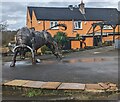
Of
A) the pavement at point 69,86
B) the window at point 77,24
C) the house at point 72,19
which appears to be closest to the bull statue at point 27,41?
the pavement at point 69,86

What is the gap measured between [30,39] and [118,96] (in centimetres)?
876

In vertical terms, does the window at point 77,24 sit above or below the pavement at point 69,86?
above

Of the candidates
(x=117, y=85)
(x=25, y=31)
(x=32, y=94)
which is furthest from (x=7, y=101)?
(x=25, y=31)

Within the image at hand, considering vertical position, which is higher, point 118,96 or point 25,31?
point 25,31

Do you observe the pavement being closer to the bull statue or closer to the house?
the bull statue

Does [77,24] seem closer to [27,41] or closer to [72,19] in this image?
[72,19]

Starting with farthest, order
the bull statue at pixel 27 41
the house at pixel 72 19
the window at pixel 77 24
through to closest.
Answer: the window at pixel 77 24, the house at pixel 72 19, the bull statue at pixel 27 41

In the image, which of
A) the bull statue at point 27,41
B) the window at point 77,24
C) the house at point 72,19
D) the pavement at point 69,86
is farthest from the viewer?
the window at point 77,24

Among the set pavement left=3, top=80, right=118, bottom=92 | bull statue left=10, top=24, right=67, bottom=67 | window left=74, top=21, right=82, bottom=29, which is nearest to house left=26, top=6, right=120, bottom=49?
window left=74, top=21, right=82, bottom=29

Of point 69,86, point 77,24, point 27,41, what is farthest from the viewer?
point 77,24

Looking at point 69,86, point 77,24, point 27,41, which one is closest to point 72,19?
point 77,24

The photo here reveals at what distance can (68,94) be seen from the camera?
284 inches

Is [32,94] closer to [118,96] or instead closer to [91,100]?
[91,100]

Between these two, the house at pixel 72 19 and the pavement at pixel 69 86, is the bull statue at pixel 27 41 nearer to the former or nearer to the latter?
the pavement at pixel 69 86
